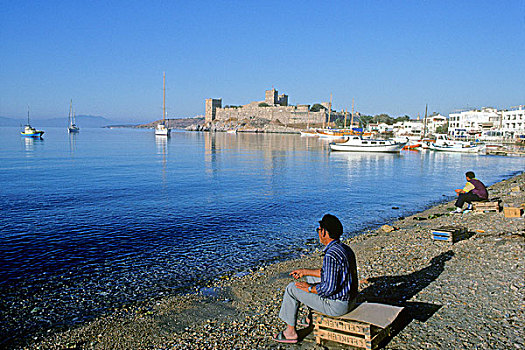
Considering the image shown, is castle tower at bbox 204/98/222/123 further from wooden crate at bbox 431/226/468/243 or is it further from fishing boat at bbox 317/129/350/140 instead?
wooden crate at bbox 431/226/468/243

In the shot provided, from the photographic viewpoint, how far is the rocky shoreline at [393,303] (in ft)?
15.1

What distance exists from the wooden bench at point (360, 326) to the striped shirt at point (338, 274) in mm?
238

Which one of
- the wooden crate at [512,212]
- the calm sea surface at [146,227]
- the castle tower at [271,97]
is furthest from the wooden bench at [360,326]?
the castle tower at [271,97]

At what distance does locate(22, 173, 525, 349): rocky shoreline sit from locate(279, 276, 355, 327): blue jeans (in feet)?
1.10

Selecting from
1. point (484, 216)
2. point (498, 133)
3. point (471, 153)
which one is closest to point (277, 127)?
point (498, 133)

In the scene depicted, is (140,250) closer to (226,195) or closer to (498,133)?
(226,195)

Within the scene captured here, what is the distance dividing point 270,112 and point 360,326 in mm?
170476

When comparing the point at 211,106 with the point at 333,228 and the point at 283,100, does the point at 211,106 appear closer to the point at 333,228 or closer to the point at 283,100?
the point at 283,100

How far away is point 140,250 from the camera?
9.73 metres

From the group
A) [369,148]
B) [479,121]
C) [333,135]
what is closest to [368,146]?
[369,148]

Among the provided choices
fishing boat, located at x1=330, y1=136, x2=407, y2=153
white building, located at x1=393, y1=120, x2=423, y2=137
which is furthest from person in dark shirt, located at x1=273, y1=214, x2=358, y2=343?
white building, located at x1=393, y1=120, x2=423, y2=137

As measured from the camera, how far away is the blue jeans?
14.1 feet

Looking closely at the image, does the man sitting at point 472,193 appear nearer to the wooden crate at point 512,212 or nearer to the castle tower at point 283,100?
the wooden crate at point 512,212

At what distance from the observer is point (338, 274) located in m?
4.21
